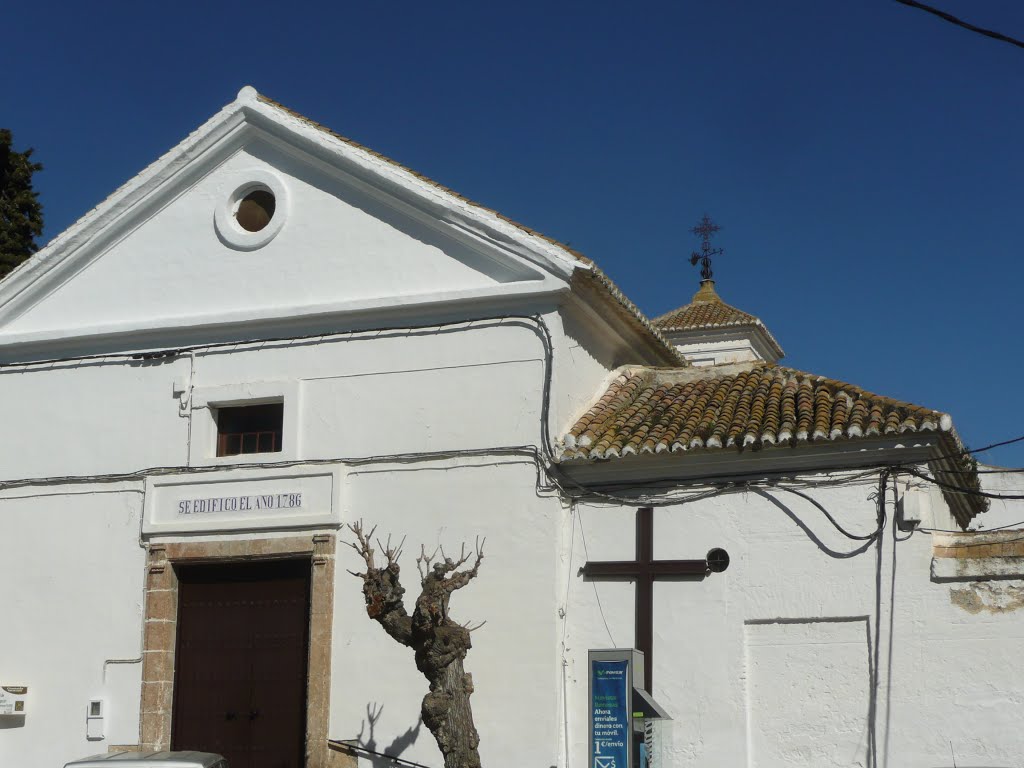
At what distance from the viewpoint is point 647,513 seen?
1232cm

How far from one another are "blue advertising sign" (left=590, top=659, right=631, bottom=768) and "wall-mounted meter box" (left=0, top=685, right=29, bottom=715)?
6.23m

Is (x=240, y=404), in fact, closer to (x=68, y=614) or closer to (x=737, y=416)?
(x=68, y=614)

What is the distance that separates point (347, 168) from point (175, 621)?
5.06m

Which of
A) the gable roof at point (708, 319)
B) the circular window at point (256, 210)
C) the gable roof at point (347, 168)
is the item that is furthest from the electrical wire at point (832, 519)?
the gable roof at point (708, 319)

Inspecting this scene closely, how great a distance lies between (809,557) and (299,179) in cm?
676

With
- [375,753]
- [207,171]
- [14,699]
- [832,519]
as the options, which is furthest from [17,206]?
[832,519]

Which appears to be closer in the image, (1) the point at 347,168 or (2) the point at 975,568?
(2) the point at 975,568

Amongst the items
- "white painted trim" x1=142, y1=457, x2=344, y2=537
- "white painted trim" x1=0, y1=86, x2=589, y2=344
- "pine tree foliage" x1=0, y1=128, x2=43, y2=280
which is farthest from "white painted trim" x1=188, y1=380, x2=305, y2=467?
"pine tree foliage" x1=0, y1=128, x2=43, y2=280

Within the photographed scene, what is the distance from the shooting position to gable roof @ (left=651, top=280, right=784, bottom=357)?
23.5 meters

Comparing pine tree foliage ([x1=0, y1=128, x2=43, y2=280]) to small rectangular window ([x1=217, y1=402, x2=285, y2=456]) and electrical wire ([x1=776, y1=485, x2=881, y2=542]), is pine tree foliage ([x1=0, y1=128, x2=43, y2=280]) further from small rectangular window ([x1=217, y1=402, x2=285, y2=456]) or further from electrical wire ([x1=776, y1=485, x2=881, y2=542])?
electrical wire ([x1=776, y1=485, x2=881, y2=542])

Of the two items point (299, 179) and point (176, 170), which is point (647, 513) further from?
point (176, 170)

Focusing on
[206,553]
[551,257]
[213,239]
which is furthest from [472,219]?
[206,553]

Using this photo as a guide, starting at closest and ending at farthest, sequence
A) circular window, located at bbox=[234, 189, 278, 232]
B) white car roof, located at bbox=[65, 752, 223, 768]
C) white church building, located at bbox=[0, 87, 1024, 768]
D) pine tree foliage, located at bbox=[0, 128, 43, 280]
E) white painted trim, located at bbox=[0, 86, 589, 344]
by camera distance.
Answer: white car roof, located at bbox=[65, 752, 223, 768], white church building, located at bbox=[0, 87, 1024, 768], white painted trim, located at bbox=[0, 86, 589, 344], circular window, located at bbox=[234, 189, 278, 232], pine tree foliage, located at bbox=[0, 128, 43, 280]

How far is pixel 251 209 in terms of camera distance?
47.3 ft
